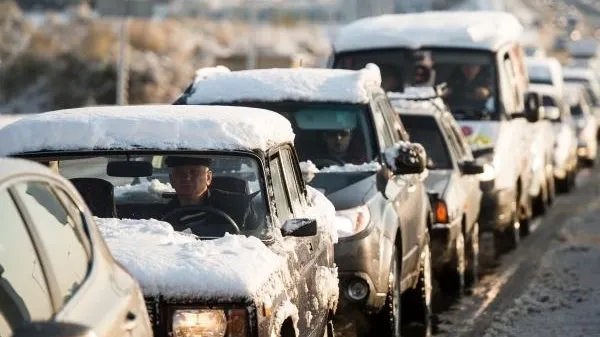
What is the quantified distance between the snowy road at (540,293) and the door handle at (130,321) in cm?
618

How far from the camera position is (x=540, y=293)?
46.3 feet

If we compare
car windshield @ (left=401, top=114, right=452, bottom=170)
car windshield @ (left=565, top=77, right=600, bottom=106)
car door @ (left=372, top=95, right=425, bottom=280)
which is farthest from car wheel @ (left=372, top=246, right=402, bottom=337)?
car windshield @ (left=565, top=77, right=600, bottom=106)

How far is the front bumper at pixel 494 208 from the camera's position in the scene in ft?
54.9

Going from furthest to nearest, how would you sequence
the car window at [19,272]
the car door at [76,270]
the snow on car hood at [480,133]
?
the snow on car hood at [480,133] < the car door at [76,270] < the car window at [19,272]

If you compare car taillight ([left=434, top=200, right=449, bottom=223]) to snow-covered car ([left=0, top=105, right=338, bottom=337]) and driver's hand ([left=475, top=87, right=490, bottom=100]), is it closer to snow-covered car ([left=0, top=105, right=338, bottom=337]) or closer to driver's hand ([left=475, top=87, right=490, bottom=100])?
driver's hand ([left=475, top=87, right=490, bottom=100])

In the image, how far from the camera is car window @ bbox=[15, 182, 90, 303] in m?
5.50

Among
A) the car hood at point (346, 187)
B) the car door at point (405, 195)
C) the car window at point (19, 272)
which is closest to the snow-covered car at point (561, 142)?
the car door at point (405, 195)

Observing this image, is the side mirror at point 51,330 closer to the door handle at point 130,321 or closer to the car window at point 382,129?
the door handle at point 130,321

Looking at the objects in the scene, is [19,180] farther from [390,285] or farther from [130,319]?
[390,285]

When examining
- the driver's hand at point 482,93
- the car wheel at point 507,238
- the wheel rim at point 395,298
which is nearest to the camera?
the wheel rim at point 395,298

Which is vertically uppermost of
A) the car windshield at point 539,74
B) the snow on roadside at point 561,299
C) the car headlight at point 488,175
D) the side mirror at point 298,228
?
the car windshield at point 539,74

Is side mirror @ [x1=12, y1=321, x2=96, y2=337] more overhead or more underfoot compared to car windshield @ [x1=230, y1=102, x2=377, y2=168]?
more underfoot

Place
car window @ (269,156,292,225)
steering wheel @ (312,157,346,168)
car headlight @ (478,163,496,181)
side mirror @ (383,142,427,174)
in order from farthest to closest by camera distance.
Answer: car headlight @ (478,163,496,181) < steering wheel @ (312,157,346,168) < side mirror @ (383,142,427,174) < car window @ (269,156,292,225)

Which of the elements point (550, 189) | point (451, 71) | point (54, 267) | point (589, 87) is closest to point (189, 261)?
point (54, 267)
